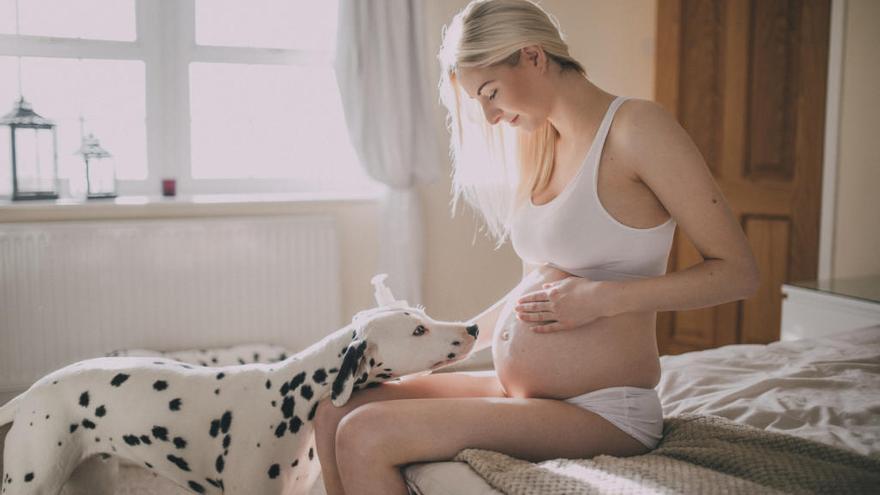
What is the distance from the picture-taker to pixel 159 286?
3.23 meters

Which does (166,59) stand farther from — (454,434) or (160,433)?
(454,434)

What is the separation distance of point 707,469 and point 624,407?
0.17m

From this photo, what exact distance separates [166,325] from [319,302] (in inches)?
24.7

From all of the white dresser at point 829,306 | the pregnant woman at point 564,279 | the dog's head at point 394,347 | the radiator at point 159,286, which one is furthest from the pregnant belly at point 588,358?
the radiator at point 159,286

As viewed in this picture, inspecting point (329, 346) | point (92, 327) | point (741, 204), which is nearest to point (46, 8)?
point (92, 327)

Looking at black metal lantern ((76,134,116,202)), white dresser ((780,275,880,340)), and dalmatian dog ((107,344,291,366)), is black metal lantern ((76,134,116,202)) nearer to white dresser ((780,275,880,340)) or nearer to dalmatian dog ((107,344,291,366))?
dalmatian dog ((107,344,291,366))

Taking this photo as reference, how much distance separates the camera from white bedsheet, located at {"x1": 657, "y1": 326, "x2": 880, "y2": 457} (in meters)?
1.57

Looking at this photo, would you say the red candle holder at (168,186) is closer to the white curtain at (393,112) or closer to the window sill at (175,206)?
the window sill at (175,206)

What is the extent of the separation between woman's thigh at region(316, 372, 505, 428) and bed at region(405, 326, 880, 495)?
0.18m

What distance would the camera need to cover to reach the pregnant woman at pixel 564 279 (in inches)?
52.7

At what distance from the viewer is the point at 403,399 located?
142cm

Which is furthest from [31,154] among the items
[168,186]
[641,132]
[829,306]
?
[829,306]

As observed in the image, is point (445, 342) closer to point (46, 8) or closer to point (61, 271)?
point (61, 271)

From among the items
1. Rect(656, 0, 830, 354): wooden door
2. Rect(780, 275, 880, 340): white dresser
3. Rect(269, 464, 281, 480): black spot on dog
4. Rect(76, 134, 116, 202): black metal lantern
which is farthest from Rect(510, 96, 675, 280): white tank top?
Rect(76, 134, 116, 202): black metal lantern
